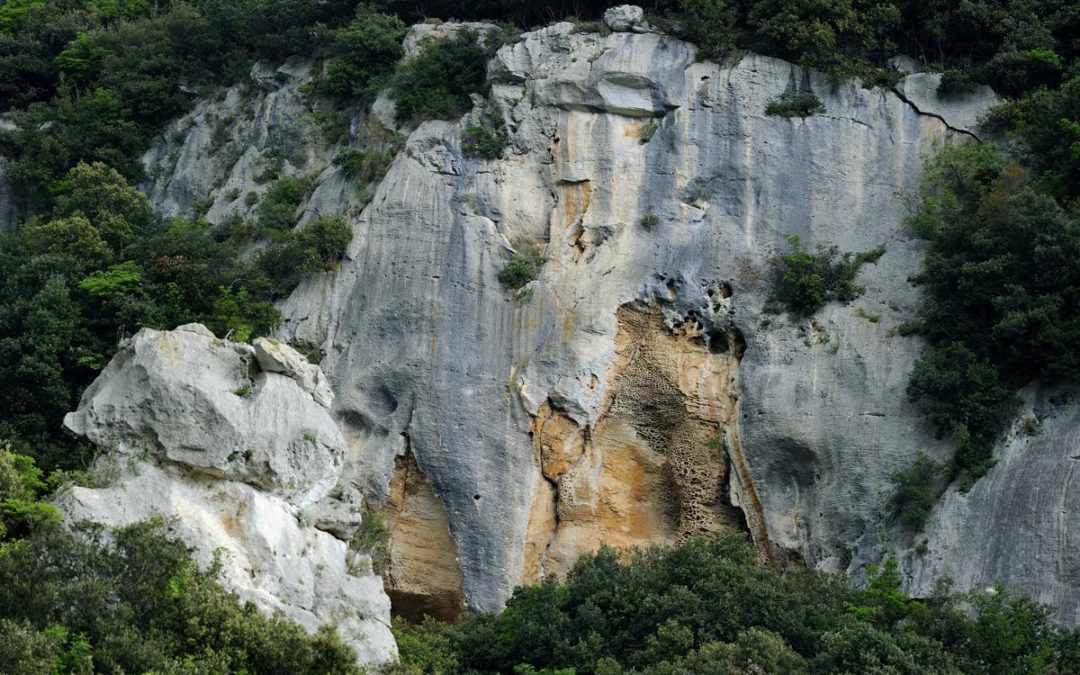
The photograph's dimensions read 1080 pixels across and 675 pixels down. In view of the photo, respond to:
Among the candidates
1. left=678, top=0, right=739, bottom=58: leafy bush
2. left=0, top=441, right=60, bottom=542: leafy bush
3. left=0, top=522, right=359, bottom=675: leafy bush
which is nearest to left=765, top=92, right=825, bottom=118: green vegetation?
left=678, top=0, right=739, bottom=58: leafy bush

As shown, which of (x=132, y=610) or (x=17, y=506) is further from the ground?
(x=17, y=506)

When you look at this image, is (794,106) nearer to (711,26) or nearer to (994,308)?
(711,26)

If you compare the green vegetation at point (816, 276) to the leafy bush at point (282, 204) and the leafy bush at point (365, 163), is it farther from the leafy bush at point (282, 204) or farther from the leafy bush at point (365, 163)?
the leafy bush at point (282, 204)

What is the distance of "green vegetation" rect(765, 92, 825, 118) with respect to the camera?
35719mm

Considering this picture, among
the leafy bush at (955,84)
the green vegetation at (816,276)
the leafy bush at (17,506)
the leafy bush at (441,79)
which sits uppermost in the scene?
the leafy bush at (955,84)

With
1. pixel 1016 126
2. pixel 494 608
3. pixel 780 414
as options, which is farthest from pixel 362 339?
pixel 1016 126

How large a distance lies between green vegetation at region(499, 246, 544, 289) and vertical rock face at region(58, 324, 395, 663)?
5.40m

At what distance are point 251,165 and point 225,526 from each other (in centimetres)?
1441

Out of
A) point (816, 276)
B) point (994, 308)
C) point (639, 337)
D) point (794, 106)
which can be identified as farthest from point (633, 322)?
point (994, 308)

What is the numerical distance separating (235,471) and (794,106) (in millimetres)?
14907

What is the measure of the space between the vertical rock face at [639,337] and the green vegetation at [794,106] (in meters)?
0.22

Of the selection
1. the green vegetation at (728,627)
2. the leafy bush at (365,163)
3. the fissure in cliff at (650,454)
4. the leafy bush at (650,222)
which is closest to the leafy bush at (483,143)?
the leafy bush at (365,163)

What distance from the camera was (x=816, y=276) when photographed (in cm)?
3303

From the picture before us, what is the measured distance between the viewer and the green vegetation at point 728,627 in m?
26.0
